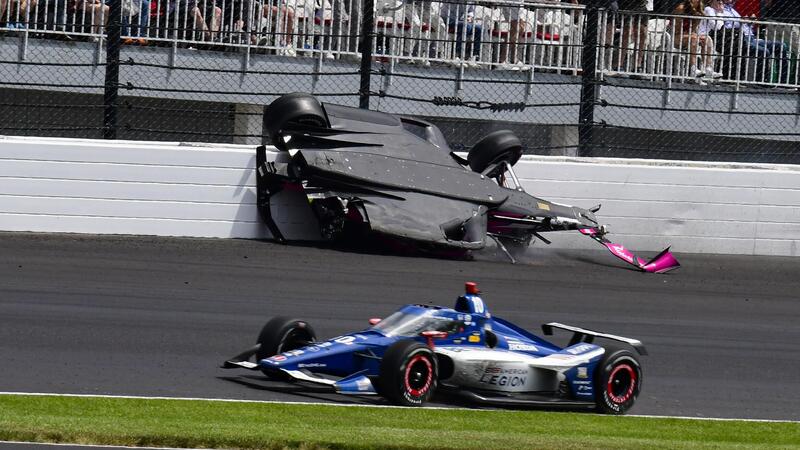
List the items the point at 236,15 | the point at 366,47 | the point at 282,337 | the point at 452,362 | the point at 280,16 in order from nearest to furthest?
1. the point at 452,362
2. the point at 282,337
3. the point at 366,47
4. the point at 236,15
5. the point at 280,16

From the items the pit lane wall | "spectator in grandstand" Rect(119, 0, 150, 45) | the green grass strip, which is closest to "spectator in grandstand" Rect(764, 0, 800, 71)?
the pit lane wall

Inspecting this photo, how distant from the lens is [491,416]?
882 centimetres

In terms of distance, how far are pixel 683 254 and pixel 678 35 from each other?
136 inches

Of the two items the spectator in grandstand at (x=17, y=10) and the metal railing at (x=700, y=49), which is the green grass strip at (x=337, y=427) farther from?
the spectator in grandstand at (x=17, y=10)

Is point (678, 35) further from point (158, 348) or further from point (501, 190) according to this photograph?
point (158, 348)

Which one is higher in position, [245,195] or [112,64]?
[112,64]

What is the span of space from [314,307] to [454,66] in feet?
22.8

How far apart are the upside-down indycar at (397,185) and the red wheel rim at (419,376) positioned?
209 inches

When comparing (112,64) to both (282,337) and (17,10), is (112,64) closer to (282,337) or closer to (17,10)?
(17,10)

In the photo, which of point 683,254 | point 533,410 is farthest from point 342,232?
point 533,410

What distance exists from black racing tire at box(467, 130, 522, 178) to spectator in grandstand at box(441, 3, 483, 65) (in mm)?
2442

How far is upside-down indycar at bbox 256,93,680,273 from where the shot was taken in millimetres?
14242

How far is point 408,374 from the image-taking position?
8.75 metres

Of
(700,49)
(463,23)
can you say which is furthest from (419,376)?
(700,49)
